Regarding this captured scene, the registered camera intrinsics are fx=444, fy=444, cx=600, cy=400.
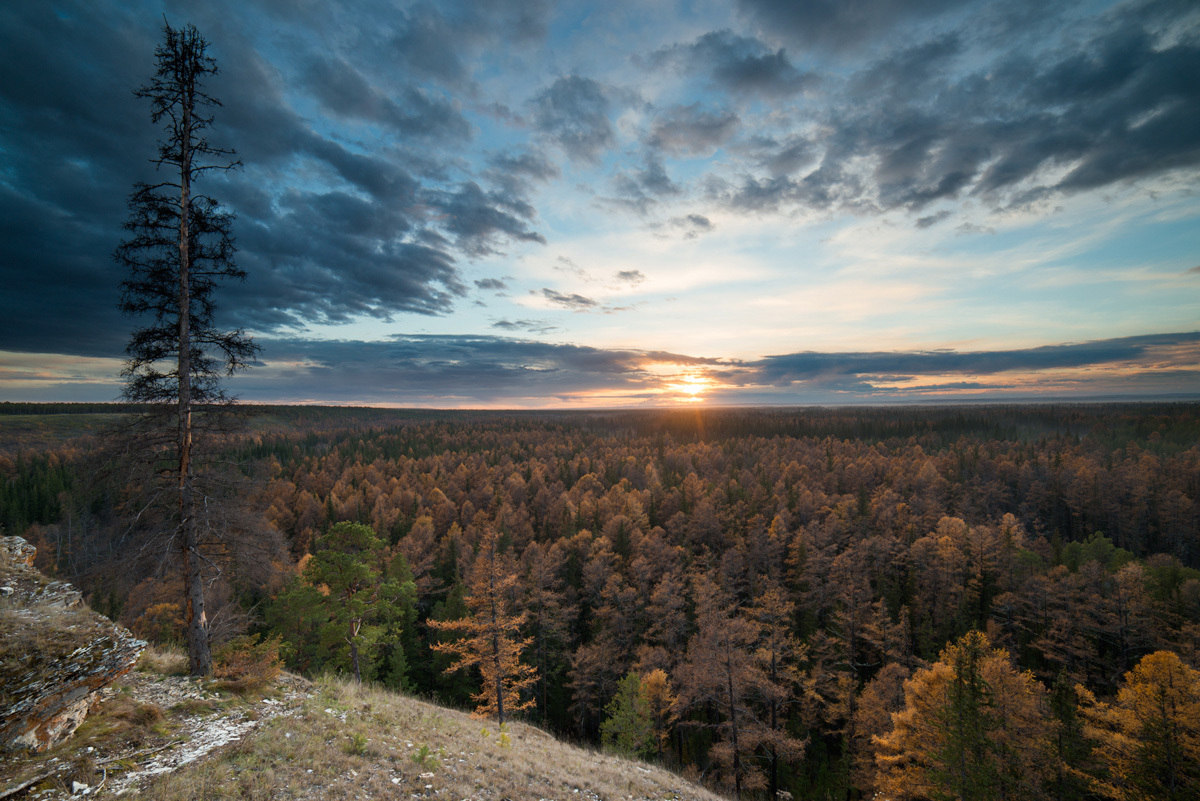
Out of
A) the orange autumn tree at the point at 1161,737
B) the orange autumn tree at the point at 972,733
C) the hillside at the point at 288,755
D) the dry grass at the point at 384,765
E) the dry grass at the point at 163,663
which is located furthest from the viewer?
the orange autumn tree at the point at 972,733

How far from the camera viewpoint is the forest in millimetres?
17922

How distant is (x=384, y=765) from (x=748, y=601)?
46.0 metres

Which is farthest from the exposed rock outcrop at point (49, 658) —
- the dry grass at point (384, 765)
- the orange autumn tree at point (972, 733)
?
the orange autumn tree at point (972, 733)

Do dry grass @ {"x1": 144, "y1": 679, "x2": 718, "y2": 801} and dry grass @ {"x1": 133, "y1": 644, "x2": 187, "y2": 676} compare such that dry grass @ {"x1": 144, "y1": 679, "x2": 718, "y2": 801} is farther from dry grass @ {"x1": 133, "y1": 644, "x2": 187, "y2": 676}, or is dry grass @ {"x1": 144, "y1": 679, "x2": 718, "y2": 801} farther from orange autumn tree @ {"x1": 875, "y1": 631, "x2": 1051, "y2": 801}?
orange autumn tree @ {"x1": 875, "y1": 631, "x2": 1051, "y2": 801}

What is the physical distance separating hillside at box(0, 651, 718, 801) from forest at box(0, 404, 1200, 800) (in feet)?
10.5

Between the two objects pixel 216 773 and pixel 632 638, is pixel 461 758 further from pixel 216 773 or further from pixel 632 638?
pixel 632 638

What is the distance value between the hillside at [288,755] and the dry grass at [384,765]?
29 millimetres

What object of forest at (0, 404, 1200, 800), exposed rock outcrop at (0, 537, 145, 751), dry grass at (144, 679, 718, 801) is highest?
exposed rock outcrop at (0, 537, 145, 751)

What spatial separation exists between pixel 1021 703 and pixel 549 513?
1971 inches

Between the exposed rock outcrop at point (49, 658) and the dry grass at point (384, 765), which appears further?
Result: the dry grass at point (384, 765)

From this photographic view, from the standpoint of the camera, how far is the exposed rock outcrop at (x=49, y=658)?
6.55m

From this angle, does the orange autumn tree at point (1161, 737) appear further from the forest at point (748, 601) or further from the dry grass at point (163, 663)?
the dry grass at point (163, 663)

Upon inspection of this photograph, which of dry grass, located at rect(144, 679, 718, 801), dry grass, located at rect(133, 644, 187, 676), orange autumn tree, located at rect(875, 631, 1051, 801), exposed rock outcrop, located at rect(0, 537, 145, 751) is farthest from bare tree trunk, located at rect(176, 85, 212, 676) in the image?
orange autumn tree, located at rect(875, 631, 1051, 801)

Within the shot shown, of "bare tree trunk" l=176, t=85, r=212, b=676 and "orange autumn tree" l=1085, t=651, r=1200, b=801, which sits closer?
"bare tree trunk" l=176, t=85, r=212, b=676
